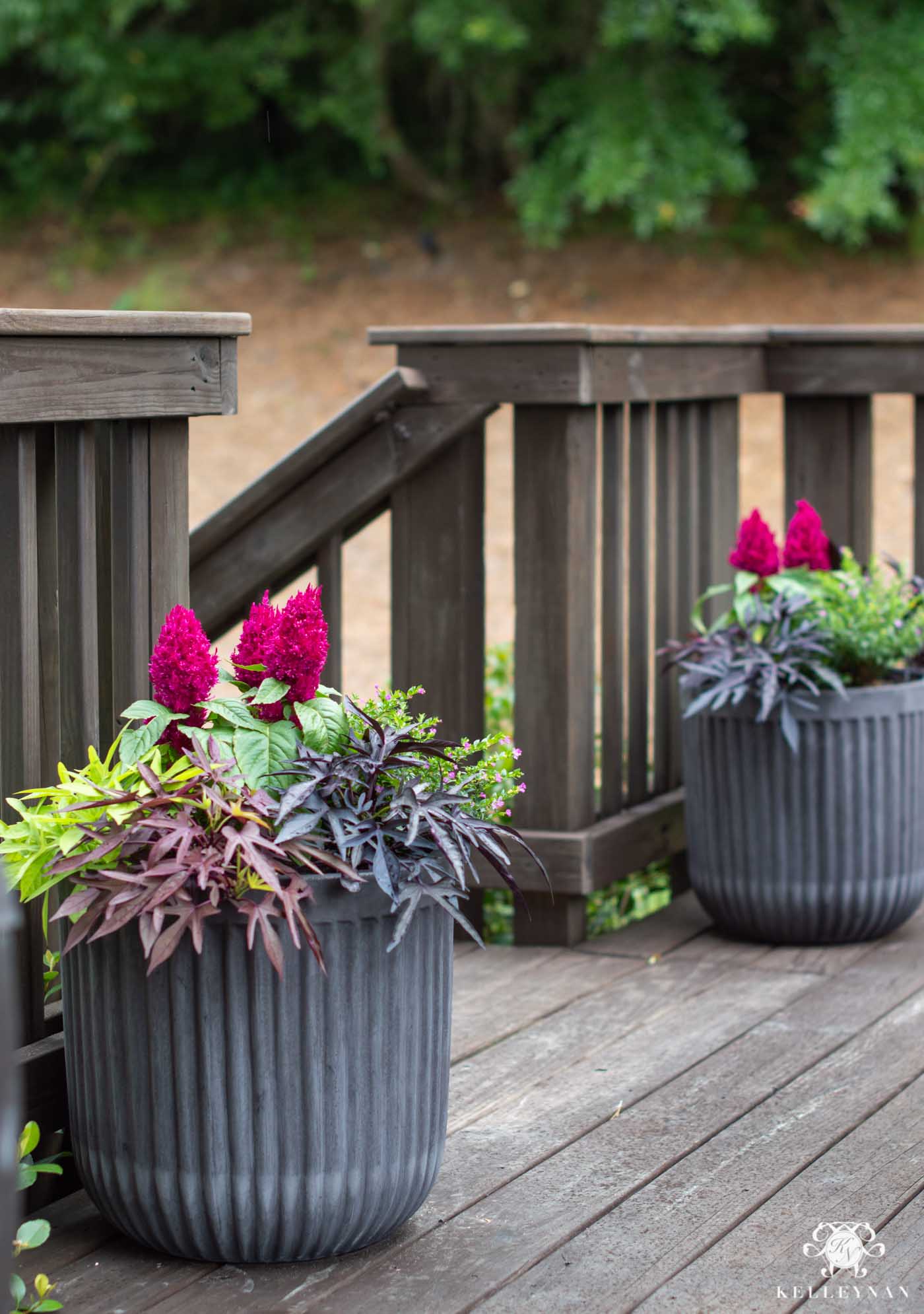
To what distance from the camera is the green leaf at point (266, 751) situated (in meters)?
2.11

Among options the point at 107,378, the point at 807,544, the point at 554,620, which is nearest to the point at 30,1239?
the point at 107,378

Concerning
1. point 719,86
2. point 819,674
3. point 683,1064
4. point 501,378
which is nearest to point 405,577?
point 501,378

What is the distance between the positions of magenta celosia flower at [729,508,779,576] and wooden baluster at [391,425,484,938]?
0.57 m

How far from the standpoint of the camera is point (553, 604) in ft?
11.6

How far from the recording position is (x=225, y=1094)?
2020 mm

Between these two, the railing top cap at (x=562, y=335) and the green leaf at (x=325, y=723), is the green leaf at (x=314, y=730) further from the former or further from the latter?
the railing top cap at (x=562, y=335)

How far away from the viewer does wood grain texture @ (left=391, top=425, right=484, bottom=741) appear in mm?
3627

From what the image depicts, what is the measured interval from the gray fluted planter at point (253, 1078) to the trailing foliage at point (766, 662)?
1398 mm

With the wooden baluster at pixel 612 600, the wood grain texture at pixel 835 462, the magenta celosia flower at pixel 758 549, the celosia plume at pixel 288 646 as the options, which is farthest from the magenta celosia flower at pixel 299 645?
the wood grain texture at pixel 835 462

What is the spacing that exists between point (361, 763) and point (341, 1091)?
408 millimetres

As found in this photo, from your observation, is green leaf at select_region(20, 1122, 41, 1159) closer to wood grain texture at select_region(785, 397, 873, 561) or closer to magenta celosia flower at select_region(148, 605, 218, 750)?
magenta celosia flower at select_region(148, 605, 218, 750)

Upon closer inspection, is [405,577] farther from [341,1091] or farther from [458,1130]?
[341,1091]

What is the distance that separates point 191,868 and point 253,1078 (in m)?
0.29

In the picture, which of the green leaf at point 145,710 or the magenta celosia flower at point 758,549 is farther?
the magenta celosia flower at point 758,549
